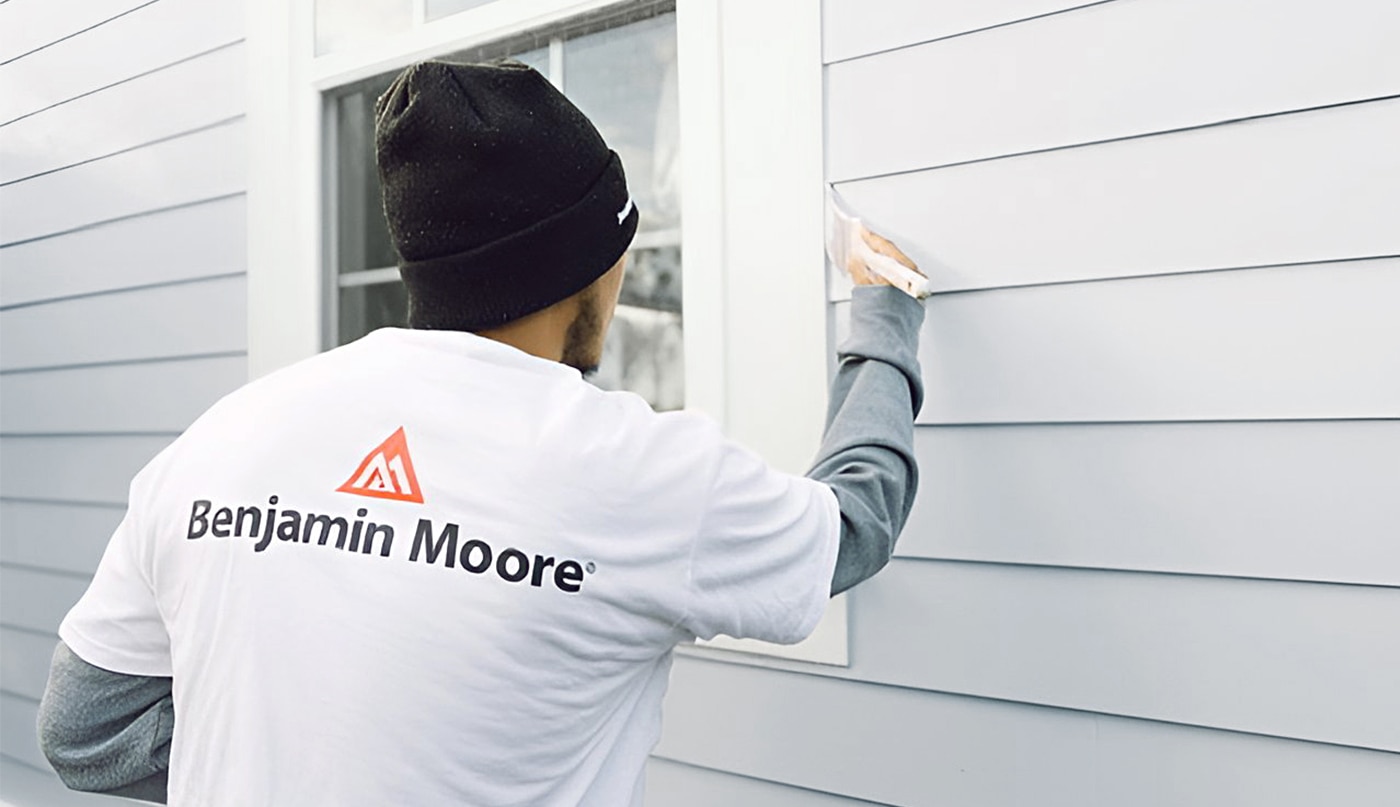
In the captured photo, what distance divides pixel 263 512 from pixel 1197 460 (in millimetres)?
1047

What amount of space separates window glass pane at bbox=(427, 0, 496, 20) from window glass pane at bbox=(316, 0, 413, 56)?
0.05 m

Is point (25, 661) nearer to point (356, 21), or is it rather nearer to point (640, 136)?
point (356, 21)

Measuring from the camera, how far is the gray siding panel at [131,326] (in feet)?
8.32

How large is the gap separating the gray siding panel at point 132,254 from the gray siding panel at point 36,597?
796 mm

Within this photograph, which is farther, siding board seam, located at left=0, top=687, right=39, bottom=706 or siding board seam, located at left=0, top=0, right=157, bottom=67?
siding board seam, located at left=0, top=687, right=39, bottom=706

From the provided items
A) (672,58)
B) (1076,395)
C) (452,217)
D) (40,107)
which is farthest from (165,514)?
(40,107)

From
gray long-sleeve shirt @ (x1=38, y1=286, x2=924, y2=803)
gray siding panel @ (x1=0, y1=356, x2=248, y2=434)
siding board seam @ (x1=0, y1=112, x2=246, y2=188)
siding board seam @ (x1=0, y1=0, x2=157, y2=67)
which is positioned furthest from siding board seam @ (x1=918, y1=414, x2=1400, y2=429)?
siding board seam @ (x1=0, y1=0, x2=157, y2=67)

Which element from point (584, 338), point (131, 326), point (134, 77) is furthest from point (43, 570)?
point (584, 338)

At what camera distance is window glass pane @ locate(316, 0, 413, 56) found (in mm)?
2244

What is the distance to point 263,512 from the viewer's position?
96cm

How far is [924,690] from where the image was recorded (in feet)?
4.98

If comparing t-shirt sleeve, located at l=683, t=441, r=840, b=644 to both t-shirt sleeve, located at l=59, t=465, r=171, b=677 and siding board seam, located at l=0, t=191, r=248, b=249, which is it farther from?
siding board seam, located at l=0, t=191, r=248, b=249

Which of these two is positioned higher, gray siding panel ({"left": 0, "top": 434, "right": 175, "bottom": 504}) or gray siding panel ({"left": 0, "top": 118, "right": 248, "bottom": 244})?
gray siding panel ({"left": 0, "top": 118, "right": 248, "bottom": 244})

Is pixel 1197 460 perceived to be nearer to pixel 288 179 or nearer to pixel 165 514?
pixel 165 514
